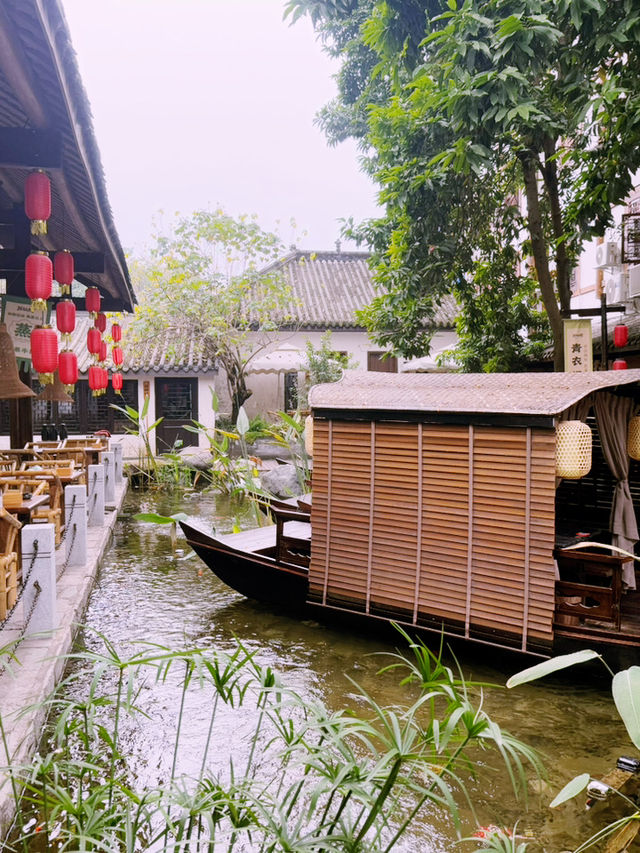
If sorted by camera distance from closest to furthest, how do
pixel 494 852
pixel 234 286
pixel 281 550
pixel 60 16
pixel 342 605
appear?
pixel 494 852, pixel 60 16, pixel 342 605, pixel 281 550, pixel 234 286

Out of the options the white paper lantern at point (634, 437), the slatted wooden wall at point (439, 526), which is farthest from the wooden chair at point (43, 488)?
the white paper lantern at point (634, 437)

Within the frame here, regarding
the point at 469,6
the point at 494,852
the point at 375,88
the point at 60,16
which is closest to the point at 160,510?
the point at 375,88

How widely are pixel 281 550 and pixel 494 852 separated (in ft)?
14.5

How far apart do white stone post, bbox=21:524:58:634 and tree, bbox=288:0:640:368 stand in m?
4.55

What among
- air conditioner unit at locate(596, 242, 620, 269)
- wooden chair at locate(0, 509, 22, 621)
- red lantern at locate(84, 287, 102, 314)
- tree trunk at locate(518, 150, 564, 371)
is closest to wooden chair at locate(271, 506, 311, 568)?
wooden chair at locate(0, 509, 22, 621)

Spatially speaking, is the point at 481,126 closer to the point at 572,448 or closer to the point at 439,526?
the point at 572,448

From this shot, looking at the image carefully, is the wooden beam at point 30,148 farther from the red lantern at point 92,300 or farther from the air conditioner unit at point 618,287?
the air conditioner unit at point 618,287

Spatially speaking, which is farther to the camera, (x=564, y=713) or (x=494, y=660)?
(x=494, y=660)

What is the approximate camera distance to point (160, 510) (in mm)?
11680

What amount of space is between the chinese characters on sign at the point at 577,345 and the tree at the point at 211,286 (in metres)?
9.64

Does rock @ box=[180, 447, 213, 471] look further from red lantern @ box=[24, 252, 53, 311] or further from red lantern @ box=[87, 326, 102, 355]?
red lantern @ box=[24, 252, 53, 311]

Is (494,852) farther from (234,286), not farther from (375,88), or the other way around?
(234,286)

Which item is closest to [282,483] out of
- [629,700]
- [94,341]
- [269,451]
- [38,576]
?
[269,451]

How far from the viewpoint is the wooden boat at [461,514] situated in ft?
15.1
